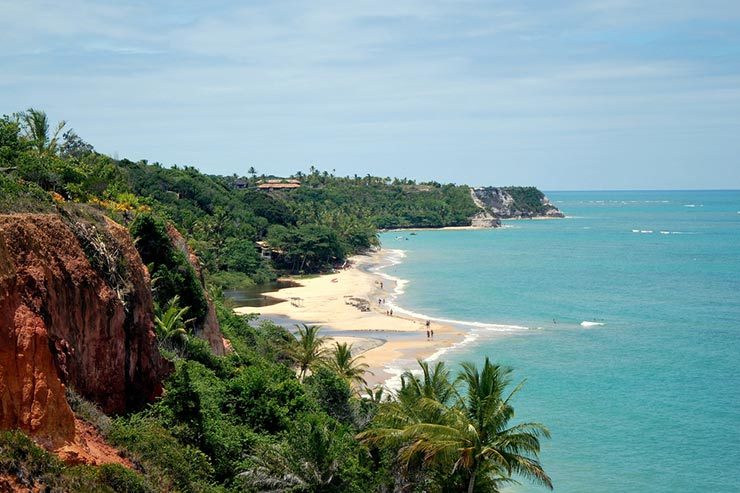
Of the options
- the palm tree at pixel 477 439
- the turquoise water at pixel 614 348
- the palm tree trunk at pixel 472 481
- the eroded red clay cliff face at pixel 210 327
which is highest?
the eroded red clay cliff face at pixel 210 327

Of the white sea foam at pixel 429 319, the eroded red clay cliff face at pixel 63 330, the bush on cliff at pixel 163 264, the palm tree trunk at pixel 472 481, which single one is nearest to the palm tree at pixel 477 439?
the palm tree trunk at pixel 472 481

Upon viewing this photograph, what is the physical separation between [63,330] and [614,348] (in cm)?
4293

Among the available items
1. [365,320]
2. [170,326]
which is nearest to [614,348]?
[365,320]

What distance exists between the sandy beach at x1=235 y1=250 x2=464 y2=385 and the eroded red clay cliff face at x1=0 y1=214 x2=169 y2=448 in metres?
23.0

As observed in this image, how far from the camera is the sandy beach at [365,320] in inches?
1889

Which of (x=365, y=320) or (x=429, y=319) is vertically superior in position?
(x=365, y=320)

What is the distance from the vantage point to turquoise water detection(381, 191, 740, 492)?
31.6 m

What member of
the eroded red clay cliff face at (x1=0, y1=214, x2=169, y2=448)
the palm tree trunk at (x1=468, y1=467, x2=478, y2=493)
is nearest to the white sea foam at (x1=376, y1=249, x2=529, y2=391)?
the palm tree trunk at (x1=468, y1=467, x2=478, y2=493)

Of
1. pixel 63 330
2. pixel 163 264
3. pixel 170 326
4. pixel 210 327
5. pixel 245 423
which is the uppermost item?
pixel 163 264

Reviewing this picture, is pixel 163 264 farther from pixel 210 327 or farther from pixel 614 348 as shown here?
pixel 614 348

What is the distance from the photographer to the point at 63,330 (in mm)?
15664

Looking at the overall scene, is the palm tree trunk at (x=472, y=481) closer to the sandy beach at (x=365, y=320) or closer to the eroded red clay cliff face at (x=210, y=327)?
the eroded red clay cliff face at (x=210, y=327)

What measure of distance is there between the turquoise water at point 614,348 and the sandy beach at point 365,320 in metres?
2.74

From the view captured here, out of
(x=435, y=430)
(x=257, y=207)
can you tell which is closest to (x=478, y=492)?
(x=435, y=430)
